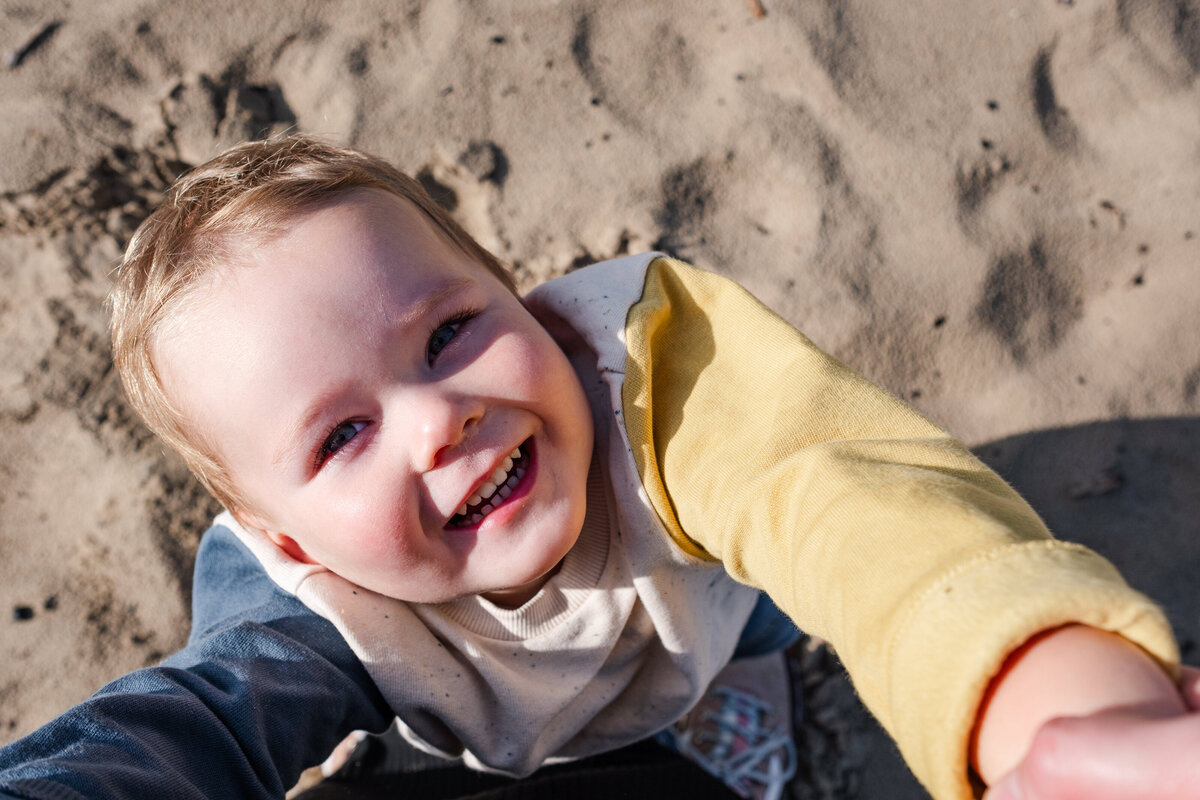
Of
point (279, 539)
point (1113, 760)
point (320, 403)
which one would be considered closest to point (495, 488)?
point (320, 403)

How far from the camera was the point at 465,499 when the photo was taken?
A: 1.04 m

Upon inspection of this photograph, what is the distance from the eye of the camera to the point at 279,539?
1.28 meters

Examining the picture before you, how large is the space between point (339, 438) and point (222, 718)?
0.38 m

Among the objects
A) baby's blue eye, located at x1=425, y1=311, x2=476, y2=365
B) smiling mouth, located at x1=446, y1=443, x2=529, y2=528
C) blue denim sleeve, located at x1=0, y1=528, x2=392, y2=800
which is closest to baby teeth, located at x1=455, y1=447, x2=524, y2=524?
smiling mouth, located at x1=446, y1=443, x2=529, y2=528

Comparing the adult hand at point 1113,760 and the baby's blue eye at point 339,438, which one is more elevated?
the baby's blue eye at point 339,438

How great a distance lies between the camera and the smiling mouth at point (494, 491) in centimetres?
108

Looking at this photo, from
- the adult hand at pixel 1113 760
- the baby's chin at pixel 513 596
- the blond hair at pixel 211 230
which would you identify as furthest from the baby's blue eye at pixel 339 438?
the adult hand at pixel 1113 760

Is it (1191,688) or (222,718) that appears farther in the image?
(222,718)

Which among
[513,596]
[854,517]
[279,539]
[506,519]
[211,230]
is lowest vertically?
[513,596]

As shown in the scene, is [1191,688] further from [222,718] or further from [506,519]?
[222,718]

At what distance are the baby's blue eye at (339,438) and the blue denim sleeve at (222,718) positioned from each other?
30 centimetres

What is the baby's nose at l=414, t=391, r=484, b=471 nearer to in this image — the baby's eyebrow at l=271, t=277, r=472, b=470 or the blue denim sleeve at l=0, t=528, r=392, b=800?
the baby's eyebrow at l=271, t=277, r=472, b=470

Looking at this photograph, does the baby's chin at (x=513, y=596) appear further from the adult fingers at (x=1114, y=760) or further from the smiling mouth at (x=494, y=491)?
the adult fingers at (x=1114, y=760)

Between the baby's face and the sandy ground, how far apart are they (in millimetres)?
884
